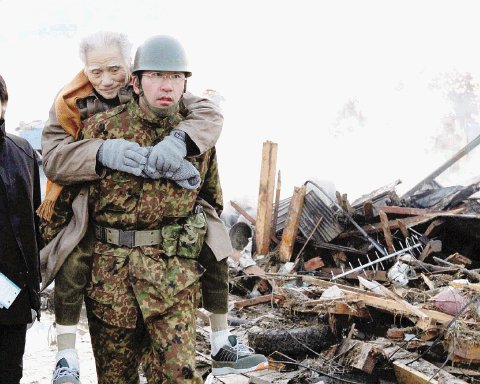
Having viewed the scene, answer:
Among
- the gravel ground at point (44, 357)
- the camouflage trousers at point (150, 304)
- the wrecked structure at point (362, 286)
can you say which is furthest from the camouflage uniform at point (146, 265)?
the wrecked structure at point (362, 286)

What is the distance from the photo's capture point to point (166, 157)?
9.50 ft

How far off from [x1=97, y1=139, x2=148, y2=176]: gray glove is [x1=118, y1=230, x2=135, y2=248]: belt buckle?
0.42m

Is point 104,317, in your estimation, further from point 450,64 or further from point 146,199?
point 450,64

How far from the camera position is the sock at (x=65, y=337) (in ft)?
10.2

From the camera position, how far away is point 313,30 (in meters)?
28.0

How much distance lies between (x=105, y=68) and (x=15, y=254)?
1.27m

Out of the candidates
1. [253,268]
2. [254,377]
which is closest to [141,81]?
[254,377]

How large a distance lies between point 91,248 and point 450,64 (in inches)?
1003

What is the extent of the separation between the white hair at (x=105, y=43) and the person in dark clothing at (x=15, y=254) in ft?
1.92

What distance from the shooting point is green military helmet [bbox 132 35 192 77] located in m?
2.96

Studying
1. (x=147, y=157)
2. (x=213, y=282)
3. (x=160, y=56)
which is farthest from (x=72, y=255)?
(x=160, y=56)

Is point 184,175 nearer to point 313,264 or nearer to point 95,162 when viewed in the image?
point 95,162

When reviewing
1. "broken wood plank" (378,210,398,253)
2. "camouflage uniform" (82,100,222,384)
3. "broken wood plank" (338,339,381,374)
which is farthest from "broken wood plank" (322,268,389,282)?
"camouflage uniform" (82,100,222,384)

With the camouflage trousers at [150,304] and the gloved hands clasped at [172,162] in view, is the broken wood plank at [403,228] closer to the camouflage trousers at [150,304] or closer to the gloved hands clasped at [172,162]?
the camouflage trousers at [150,304]
